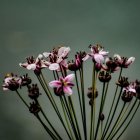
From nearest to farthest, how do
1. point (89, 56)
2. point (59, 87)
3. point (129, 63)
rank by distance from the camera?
1. point (59, 87)
2. point (89, 56)
3. point (129, 63)

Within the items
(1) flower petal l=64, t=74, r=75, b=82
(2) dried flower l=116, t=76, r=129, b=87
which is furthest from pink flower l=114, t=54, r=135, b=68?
(1) flower petal l=64, t=74, r=75, b=82

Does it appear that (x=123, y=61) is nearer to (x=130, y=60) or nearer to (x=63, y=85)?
(x=130, y=60)

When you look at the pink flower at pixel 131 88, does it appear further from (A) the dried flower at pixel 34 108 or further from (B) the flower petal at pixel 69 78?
(A) the dried flower at pixel 34 108

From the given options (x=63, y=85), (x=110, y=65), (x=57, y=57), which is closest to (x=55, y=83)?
(x=63, y=85)

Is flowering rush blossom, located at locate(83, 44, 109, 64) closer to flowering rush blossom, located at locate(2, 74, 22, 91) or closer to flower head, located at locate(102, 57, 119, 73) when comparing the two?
flower head, located at locate(102, 57, 119, 73)

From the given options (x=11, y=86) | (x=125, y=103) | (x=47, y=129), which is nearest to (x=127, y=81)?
(x=125, y=103)

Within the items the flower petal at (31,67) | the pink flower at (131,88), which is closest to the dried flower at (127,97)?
the pink flower at (131,88)

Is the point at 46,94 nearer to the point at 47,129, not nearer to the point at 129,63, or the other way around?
the point at 47,129
